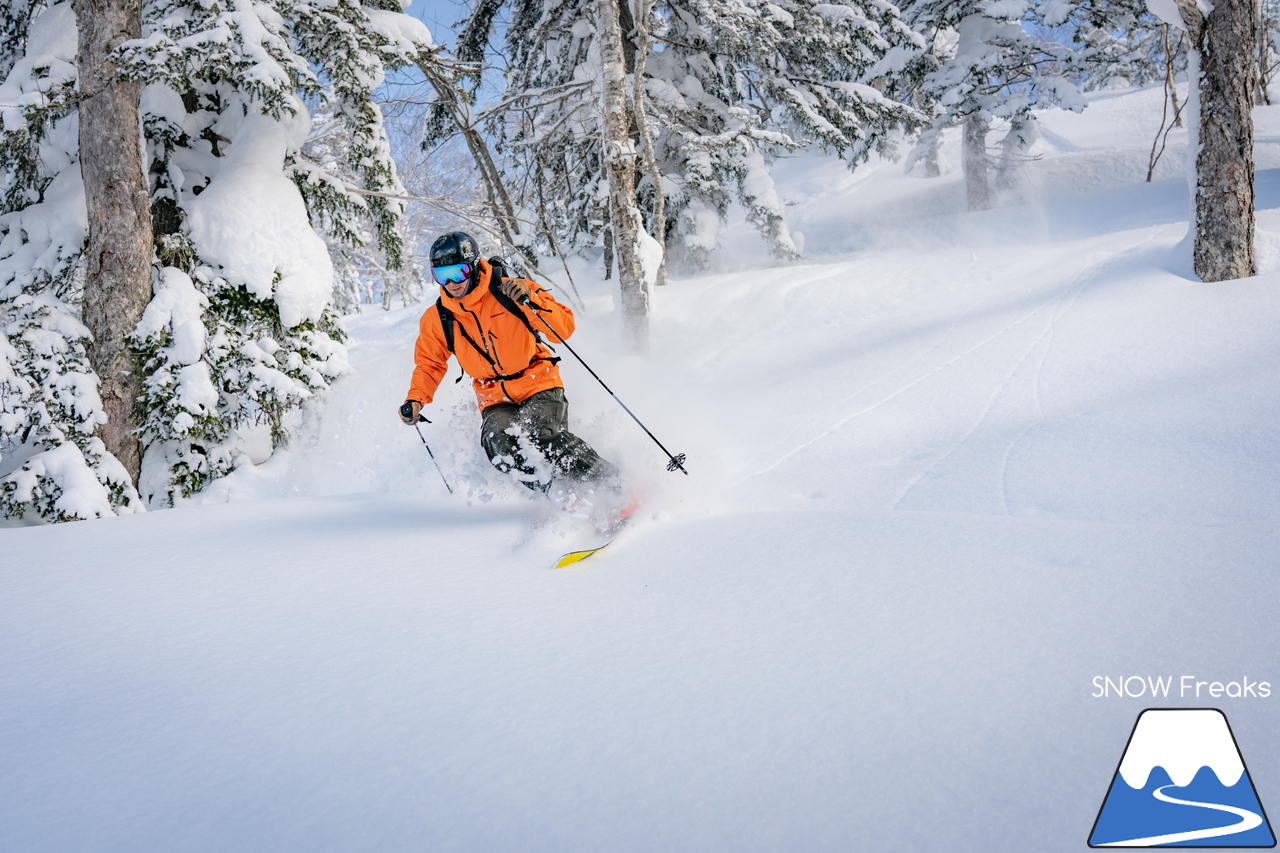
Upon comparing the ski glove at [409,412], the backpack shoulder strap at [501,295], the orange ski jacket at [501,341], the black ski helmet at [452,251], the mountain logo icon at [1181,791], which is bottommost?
the mountain logo icon at [1181,791]

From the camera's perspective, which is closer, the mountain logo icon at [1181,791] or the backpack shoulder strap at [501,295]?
the mountain logo icon at [1181,791]

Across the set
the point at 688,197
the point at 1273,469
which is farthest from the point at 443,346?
the point at 688,197

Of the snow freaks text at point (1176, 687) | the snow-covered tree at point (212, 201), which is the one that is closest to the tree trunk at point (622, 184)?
the snow-covered tree at point (212, 201)

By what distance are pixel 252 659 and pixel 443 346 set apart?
295cm

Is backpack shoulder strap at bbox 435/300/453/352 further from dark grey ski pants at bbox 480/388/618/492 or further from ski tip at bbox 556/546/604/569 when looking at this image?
ski tip at bbox 556/546/604/569

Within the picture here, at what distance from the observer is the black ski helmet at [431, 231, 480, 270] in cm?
418

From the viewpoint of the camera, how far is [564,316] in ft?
14.4

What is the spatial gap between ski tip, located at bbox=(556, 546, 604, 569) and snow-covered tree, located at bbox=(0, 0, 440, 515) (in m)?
5.19

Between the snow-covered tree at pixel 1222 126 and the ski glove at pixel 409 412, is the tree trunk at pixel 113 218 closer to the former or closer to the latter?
the ski glove at pixel 409 412

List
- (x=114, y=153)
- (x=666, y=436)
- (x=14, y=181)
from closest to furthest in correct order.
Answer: (x=666, y=436) → (x=114, y=153) → (x=14, y=181)

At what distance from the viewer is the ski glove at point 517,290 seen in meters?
4.18

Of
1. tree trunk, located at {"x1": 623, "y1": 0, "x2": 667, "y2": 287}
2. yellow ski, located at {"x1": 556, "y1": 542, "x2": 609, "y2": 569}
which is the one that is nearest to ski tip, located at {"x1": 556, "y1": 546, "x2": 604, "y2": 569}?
yellow ski, located at {"x1": 556, "y1": 542, "x2": 609, "y2": 569}

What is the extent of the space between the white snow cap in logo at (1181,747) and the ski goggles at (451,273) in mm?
3956

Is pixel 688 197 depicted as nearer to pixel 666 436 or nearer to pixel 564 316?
pixel 666 436
